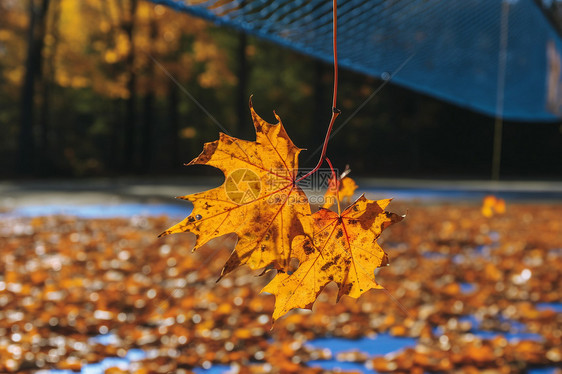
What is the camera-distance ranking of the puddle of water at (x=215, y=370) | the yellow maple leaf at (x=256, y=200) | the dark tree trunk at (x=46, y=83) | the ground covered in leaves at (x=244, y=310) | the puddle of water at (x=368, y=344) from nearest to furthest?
the yellow maple leaf at (x=256, y=200) < the puddle of water at (x=215, y=370) < the ground covered in leaves at (x=244, y=310) < the puddle of water at (x=368, y=344) < the dark tree trunk at (x=46, y=83)

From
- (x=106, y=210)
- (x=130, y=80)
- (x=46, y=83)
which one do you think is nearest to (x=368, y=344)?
(x=106, y=210)

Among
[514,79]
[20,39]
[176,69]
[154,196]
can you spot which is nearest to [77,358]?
[514,79]

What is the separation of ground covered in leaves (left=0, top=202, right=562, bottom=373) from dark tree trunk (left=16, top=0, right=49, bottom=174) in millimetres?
14057

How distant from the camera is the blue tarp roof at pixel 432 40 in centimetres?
286

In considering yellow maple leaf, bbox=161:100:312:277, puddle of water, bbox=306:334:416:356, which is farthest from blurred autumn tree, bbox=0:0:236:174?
yellow maple leaf, bbox=161:100:312:277

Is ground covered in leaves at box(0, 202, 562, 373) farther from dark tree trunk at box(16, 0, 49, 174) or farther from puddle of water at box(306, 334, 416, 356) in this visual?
dark tree trunk at box(16, 0, 49, 174)

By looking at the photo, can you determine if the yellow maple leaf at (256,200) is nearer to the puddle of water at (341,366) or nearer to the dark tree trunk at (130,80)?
the puddle of water at (341,366)

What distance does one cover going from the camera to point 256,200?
2.30ft

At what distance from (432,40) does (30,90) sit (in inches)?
716

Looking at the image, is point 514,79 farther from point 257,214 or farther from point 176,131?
point 176,131

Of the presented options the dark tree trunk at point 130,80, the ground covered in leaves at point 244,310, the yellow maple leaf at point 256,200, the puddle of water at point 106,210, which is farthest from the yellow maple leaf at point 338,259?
the dark tree trunk at point 130,80

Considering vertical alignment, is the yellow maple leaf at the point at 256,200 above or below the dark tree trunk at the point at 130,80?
below

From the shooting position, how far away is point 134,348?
337 centimetres

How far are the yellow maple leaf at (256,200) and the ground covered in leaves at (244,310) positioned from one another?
253cm
